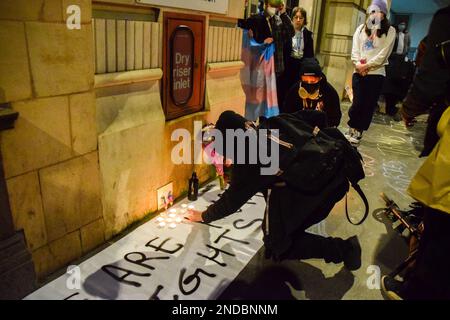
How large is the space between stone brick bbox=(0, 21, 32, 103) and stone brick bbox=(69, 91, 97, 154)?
0.38m

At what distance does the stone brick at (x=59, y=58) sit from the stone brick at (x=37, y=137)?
0.34 ft

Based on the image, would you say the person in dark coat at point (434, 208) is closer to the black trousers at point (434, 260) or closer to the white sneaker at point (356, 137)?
the black trousers at point (434, 260)

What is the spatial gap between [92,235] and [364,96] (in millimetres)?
5010

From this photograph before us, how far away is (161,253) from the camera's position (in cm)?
323

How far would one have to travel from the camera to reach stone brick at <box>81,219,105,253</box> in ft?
10.2

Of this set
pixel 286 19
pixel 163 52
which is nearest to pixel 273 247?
pixel 163 52

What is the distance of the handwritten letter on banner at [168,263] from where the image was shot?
272cm

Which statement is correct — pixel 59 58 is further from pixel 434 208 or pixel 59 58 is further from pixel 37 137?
pixel 434 208

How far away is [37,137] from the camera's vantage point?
8.28 feet

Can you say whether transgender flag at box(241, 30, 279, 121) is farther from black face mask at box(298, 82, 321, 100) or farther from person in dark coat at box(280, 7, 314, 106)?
black face mask at box(298, 82, 321, 100)

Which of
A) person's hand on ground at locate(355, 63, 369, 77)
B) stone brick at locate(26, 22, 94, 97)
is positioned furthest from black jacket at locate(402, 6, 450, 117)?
person's hand on ground at locate(355, 63, 369, 77)

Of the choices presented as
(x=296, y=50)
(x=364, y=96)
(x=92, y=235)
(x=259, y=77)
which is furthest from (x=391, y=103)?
(x=92, y=235)
